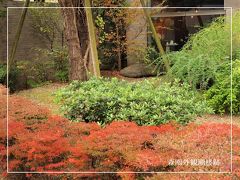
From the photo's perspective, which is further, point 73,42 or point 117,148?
point 73,42

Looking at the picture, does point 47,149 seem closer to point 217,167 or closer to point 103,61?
point 217,167

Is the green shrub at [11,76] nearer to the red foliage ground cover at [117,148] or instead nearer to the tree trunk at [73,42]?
the tree trunk at [73,42]

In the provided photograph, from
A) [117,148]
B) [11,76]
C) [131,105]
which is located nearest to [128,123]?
[131,105]

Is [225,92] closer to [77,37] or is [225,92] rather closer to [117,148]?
[77,37]

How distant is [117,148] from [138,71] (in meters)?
7.94

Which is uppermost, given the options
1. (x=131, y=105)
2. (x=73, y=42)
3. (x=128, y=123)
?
(x=73, y=42)

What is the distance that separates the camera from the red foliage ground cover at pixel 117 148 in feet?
12.6

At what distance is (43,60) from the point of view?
1238 centimetres

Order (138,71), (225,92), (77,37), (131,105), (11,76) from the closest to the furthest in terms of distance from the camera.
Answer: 1. (131,105)
2. (225,92)
3. (77,37)
4. (11,76)
5. (138,71)

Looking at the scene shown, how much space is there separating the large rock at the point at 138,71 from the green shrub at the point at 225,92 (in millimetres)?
3641

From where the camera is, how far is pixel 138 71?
12.0 meters

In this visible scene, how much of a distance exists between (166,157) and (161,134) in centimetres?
57

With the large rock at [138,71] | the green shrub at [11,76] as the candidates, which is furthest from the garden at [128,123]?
the large rock at [138,71]

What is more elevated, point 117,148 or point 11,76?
point 11,76
